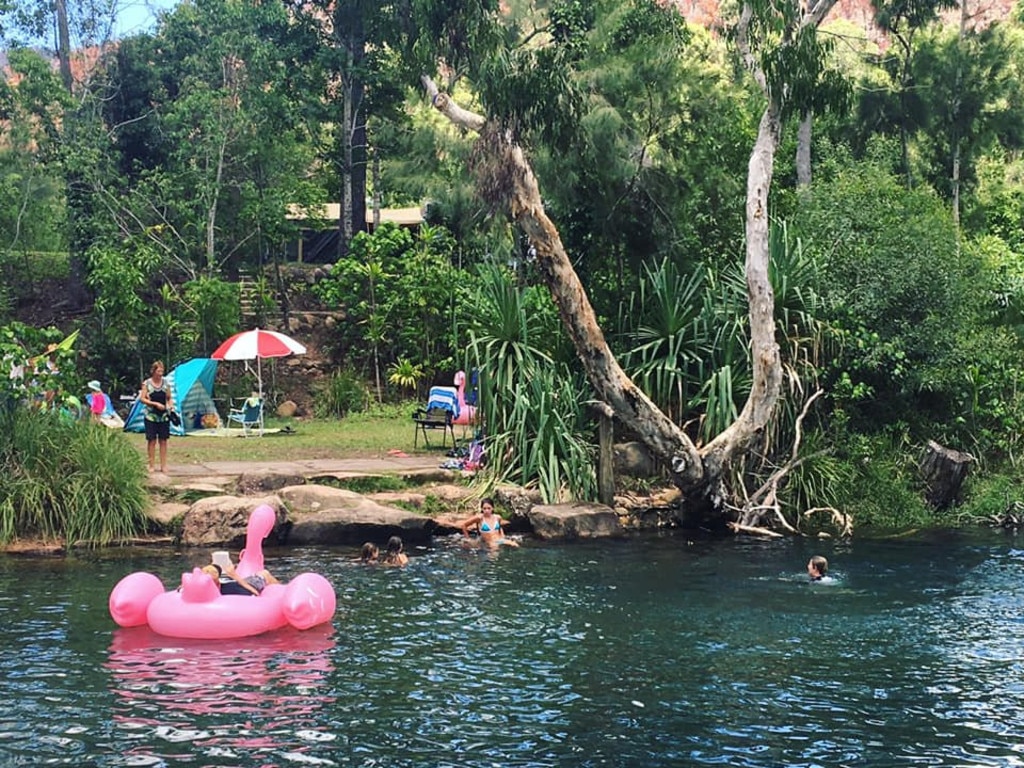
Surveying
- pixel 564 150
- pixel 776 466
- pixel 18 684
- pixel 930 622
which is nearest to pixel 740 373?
pixel 776 466

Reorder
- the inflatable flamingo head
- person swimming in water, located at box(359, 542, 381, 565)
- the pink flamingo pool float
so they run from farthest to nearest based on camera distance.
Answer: person swimming in water, located at box(359, 542, 381, 565)
the inflatable flamingo head
the pink flamingo pool float

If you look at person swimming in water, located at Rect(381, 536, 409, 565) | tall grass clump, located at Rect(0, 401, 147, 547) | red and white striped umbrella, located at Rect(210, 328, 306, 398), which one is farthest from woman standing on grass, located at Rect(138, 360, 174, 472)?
person swimming in water, located at Rect(381, 536, 409, 565)

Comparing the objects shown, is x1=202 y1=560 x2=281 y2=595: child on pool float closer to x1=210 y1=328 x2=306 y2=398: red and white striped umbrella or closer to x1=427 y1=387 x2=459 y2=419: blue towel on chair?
x1=427 y1=387 x2=459 y2=419: blue towel on chair

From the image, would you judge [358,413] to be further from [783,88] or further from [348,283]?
[783,88]

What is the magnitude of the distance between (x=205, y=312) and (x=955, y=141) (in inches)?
633

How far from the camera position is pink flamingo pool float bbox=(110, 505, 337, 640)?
36.2ft

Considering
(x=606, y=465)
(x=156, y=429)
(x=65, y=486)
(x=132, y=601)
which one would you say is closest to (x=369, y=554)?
(x=132, y=601)

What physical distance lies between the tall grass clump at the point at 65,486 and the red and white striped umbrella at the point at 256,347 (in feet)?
20.0

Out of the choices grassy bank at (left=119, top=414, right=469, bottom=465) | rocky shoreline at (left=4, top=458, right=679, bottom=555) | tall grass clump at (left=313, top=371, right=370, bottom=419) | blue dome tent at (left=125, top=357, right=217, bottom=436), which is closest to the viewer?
rocky shoreline at (left=4, top=458, right=679, bottom=555)

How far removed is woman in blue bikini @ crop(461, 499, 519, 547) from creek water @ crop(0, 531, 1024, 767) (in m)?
0.75

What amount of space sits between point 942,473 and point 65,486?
11.9 m

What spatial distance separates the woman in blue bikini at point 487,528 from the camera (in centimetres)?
1552

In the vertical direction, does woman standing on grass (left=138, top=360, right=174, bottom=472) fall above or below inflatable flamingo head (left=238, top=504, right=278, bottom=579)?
above

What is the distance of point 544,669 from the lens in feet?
33.0
